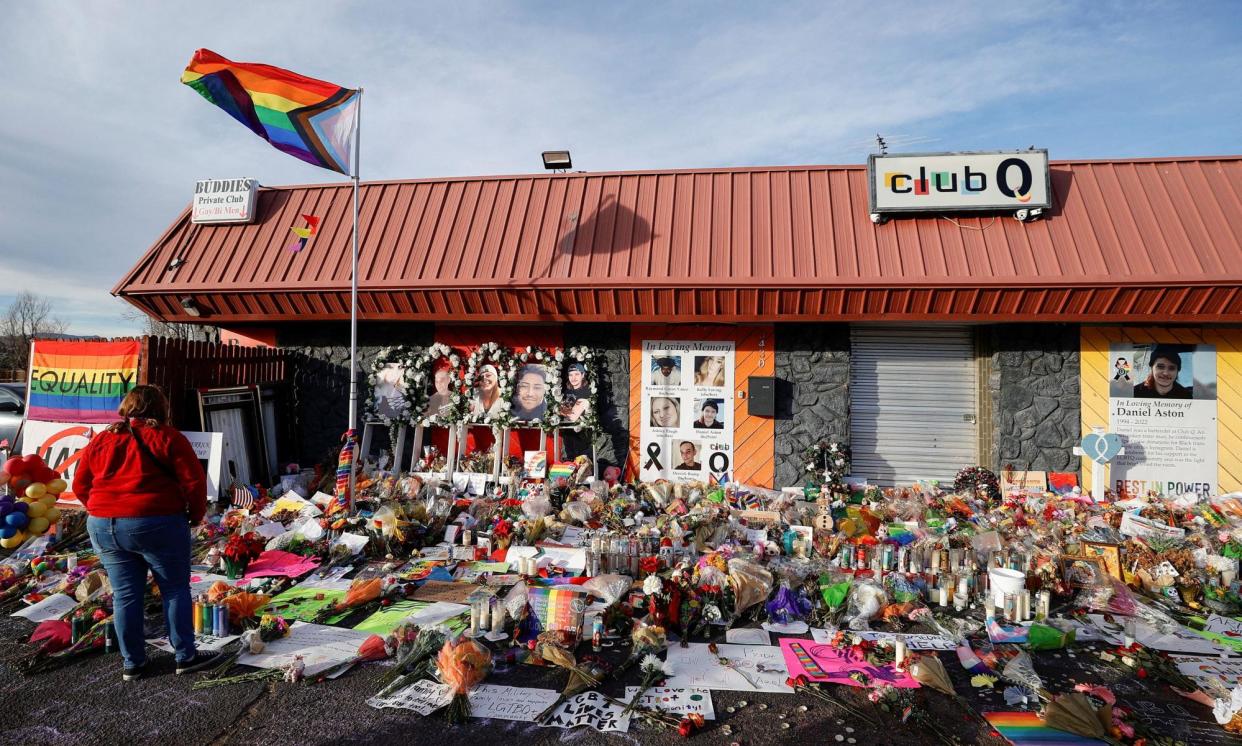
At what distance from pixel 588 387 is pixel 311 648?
590 centimetres

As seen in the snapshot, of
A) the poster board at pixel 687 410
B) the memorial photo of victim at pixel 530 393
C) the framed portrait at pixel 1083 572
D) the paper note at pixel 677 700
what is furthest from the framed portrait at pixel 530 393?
the framed portrait at pixel 1083 572

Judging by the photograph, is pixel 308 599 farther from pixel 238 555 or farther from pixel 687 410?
pixel 687 410

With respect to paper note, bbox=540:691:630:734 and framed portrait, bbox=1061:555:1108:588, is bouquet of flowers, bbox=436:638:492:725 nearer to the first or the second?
paper note, bbox=540:691:630:734

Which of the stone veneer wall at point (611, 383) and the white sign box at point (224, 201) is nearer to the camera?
the stone veneer wall at point (611, 383)

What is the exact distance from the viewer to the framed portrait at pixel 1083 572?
5694mm

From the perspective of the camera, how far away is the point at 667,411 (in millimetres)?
9773

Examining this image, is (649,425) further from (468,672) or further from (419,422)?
(468,672)

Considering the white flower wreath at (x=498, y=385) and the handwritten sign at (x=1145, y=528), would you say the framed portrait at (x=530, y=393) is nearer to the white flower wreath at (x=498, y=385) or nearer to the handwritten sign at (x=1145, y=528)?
the white flower wreath at (x=498, y=385)

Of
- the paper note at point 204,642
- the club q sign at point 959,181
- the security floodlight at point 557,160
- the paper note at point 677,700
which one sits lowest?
the paper note at point 677,700

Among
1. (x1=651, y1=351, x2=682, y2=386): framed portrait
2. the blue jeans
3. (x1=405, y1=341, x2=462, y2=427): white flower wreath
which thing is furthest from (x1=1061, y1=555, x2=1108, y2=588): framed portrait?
(x1=405, y1=341, x2=462, y2=427): white flower wreath

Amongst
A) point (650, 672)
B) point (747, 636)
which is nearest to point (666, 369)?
point (747, 636)

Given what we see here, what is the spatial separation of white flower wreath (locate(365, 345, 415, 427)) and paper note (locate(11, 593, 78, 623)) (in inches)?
196

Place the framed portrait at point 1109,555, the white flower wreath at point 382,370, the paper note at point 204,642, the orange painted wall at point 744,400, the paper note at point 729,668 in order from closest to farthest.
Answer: the paper note at point 729,668, the paper note at point 204,642, the framed portrait at point 1109,555, the orange painted wall at point 744,400, the white flower wreath at point 382,370

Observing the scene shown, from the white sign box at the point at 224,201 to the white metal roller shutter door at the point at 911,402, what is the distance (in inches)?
410
